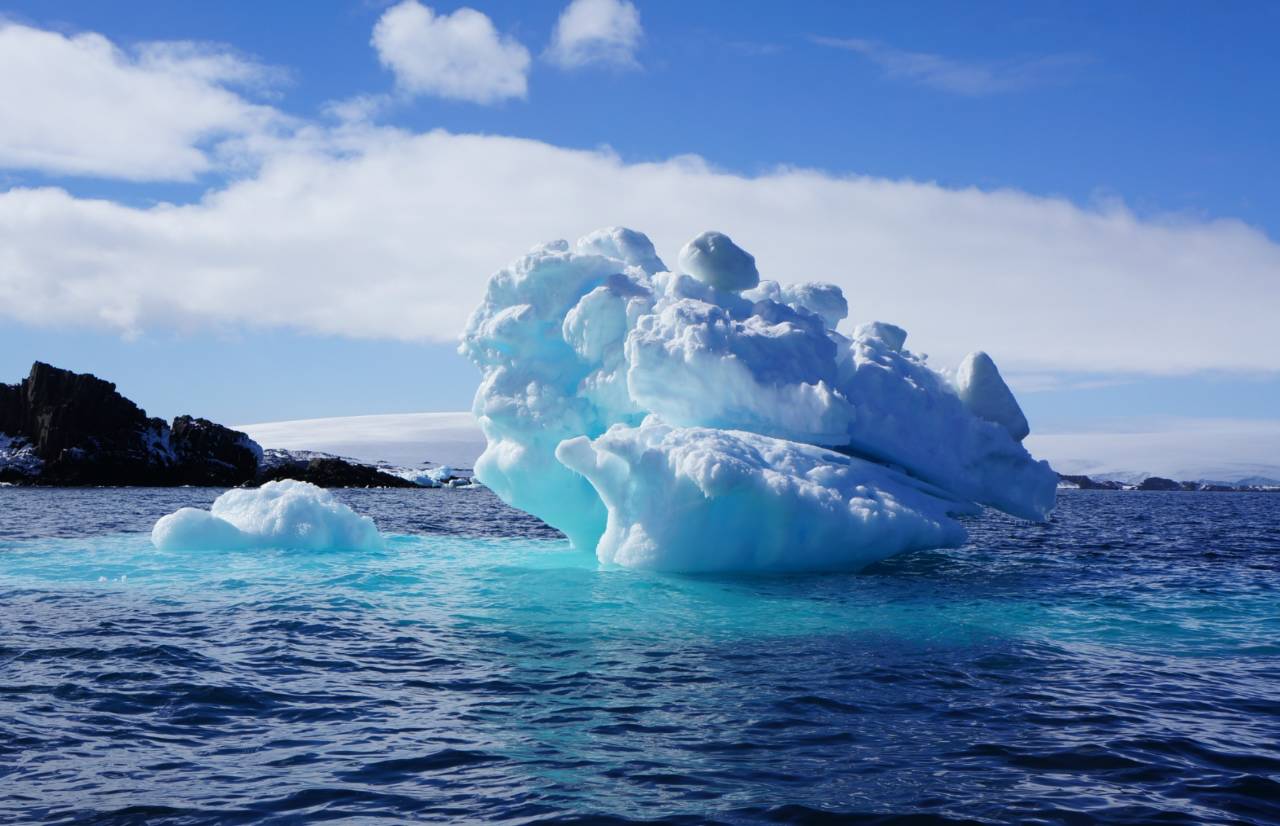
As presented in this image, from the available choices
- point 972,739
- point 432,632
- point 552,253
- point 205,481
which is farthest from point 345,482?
point 972,739

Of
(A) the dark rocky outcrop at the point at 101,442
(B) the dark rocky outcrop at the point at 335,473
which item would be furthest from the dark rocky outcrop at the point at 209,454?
(B) the dark rocky outcrop at the point at 335,473

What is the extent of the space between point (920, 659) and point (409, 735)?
5.67m

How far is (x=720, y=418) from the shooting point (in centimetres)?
1972

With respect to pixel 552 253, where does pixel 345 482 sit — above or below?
below

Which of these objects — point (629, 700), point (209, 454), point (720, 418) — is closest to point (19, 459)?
point (209, 454)

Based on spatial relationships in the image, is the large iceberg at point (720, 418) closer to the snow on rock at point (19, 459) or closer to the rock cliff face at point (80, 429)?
the rock cliff face at point (80, 429)

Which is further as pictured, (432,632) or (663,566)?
(663,566)

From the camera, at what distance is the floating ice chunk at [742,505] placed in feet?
54.8

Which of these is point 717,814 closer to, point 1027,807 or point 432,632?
point 1027,807

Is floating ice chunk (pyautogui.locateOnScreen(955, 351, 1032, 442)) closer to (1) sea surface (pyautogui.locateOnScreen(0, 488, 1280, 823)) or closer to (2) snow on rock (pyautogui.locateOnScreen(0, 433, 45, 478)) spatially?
(1) sea surface (pyautogui.locateOnScreen(0, 488, 1280, 823))

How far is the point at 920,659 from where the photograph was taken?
1057 cm

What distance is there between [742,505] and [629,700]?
8770 mm

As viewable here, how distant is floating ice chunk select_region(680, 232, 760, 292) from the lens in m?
21.3

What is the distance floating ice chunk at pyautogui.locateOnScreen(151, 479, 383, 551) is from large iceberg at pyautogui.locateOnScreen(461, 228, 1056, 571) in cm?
353
